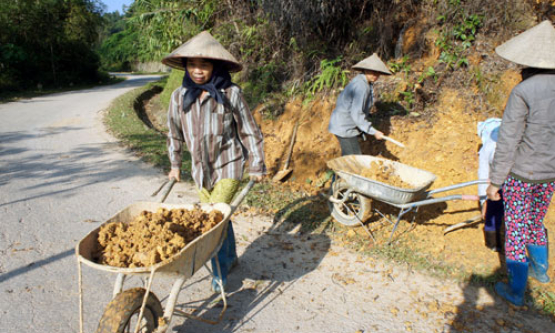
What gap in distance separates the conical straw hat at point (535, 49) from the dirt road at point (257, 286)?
2.19m

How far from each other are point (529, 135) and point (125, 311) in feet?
10.7

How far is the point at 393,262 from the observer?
13.7ft

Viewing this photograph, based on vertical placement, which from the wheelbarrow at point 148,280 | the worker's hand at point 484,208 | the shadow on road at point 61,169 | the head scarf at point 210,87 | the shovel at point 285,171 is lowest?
the shadow on road at point 61,169

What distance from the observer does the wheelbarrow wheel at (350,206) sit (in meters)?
4.66

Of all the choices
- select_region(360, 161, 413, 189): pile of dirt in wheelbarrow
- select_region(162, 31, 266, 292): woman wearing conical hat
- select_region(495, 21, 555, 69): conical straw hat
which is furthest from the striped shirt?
select_region(495, 21, 555, 69): conical straw hat

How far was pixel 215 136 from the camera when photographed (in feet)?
10.6

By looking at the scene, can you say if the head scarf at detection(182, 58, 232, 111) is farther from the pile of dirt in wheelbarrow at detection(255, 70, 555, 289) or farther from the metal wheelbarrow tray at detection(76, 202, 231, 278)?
the pile of dirt in wheelbarrow at detection(255, 70, 555, 289)

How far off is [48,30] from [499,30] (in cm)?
2577

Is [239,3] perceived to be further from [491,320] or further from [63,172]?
[491,320]

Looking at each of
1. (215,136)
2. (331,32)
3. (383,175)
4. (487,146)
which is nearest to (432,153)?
(383,175)

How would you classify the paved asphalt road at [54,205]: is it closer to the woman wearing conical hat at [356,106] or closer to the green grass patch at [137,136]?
the green grass patch at [137,136]

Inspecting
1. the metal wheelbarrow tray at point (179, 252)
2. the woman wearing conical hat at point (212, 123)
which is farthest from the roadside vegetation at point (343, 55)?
the metal wheelbarrow tray at point (179, 252)

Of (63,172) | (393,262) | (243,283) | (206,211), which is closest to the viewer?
(206,211)

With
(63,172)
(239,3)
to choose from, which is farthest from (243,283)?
(239,3)
